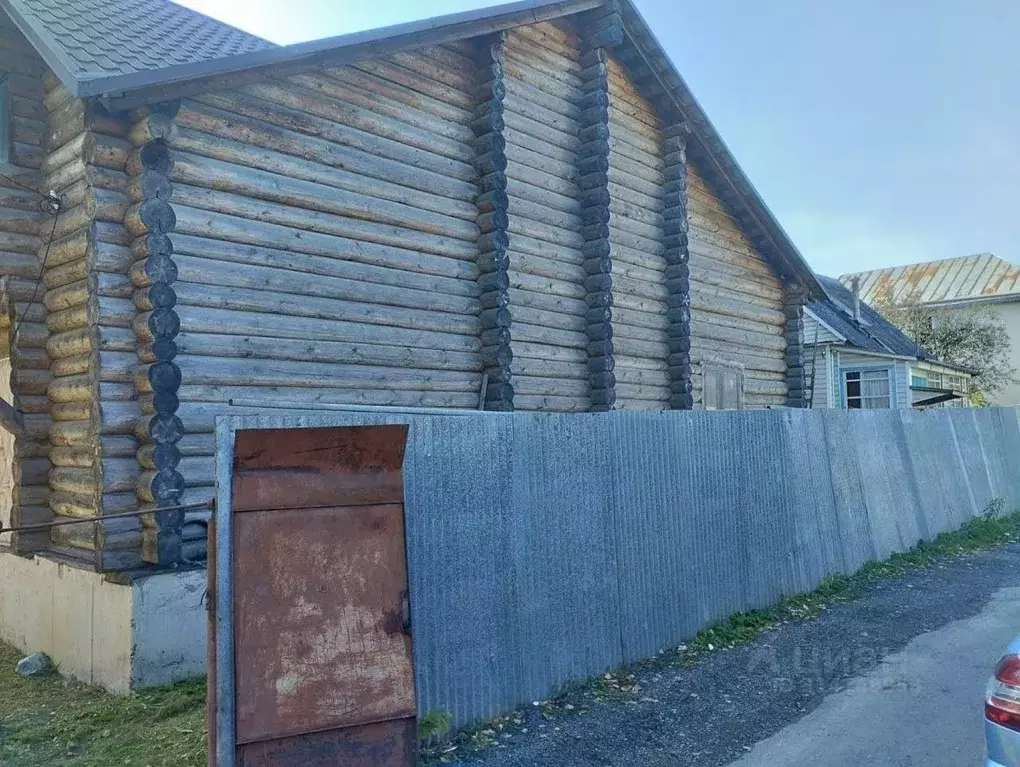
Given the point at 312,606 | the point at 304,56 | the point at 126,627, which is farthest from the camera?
the point at 304,56

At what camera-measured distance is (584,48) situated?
475 inches

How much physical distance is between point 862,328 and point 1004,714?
82.2ft

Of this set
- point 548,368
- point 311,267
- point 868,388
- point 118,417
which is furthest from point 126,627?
point 868,388

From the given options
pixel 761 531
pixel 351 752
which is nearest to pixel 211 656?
pixel 351 752

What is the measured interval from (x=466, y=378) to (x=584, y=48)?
552 centimetres

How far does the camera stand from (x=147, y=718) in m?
5.91

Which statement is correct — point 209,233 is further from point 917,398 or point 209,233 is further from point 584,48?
point 917,398

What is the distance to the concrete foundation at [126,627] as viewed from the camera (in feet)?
21.1

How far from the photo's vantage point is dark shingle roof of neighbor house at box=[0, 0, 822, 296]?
251 inches

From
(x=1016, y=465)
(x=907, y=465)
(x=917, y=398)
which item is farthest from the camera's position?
(x=917, y=398)

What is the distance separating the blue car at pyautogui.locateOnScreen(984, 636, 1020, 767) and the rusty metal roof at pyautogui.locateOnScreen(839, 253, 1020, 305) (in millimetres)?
36784

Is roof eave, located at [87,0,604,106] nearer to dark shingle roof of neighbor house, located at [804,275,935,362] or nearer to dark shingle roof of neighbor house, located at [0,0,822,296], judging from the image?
dark shingle roof of neighbor house, located at [0,0,822,296]

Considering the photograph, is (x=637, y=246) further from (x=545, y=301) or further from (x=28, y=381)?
(x=28, y=381)

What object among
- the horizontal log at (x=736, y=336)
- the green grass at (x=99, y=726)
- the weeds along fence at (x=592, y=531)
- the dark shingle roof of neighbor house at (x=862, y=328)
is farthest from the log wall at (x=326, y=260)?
the dark shingle roof of neighbor house at (x=862, y=328)
